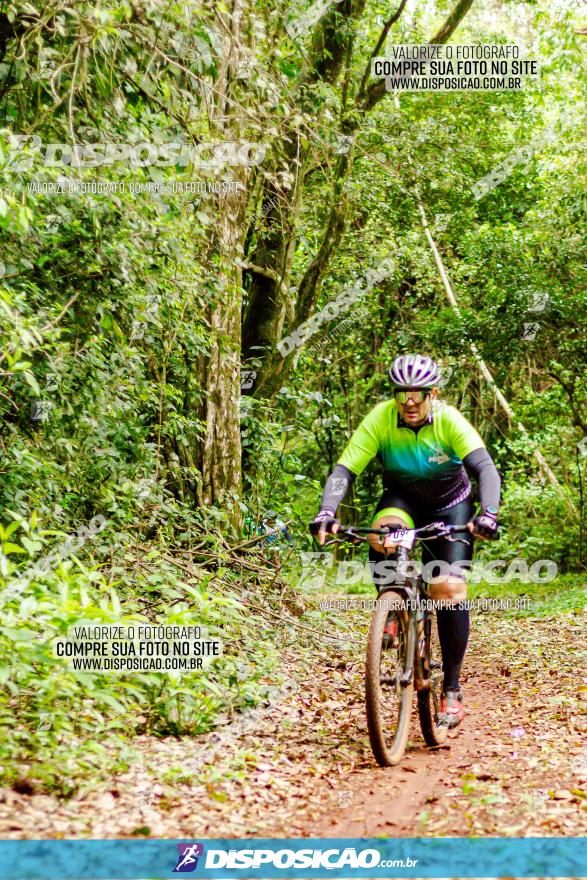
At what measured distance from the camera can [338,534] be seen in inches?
209

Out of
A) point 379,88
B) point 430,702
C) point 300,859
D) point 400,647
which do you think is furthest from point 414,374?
point 379,88

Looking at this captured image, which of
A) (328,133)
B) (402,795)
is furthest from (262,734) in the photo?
(328,133)

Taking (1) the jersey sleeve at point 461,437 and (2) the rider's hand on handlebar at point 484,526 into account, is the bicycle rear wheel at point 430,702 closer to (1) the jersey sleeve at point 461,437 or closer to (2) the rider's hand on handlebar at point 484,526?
(2) the rider's hand on handlebar at point 484,526

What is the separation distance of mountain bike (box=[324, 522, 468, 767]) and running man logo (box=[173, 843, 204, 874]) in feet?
4.51

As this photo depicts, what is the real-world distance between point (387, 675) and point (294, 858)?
5.46 ft

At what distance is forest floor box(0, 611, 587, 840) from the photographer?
4.03 meters

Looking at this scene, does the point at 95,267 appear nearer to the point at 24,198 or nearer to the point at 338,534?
the point at 24,198

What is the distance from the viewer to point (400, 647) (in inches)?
212

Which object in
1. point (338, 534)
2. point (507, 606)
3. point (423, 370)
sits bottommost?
point (507, 606)

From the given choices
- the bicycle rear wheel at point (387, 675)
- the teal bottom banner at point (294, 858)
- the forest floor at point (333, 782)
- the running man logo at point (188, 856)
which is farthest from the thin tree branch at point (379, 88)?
the running man logo at point (188, 856)

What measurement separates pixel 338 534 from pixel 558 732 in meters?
2.15

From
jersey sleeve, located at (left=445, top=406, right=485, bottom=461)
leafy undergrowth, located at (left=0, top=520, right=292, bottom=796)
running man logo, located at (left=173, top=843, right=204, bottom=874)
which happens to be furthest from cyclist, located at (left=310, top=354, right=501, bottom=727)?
running man logo, located at (left=173, top=843, right=204, bottom=874)

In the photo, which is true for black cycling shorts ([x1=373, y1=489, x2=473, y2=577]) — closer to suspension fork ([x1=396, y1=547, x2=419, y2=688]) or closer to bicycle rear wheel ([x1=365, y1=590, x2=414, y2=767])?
suspension fork ([x1=396, y1=547, x2=419, y2=688])

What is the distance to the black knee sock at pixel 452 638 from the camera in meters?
5.88
